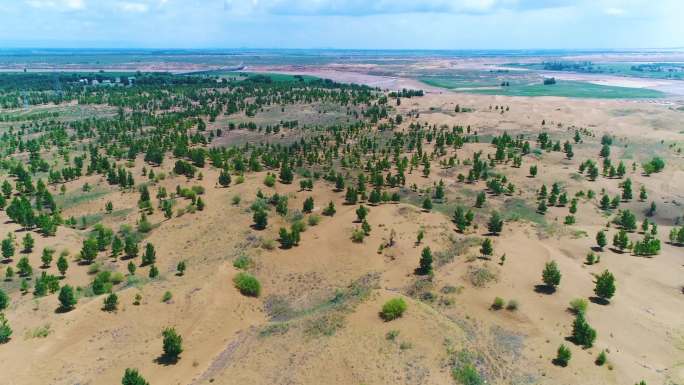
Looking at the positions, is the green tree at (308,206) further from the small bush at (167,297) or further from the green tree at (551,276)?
the green tree at (551,276)

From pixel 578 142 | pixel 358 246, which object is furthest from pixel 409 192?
A: pixel 578 142

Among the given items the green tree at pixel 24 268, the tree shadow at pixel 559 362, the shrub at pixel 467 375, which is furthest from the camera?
the green tree at pixel 24 268

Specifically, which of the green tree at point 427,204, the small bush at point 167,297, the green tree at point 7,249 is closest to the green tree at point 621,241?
the green tree at point 427,204

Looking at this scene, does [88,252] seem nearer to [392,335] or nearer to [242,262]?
[242,262]

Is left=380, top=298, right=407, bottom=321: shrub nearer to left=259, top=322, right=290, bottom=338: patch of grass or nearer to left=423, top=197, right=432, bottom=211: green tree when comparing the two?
left=259, top=322, right=290, bottom=338: patch of grass

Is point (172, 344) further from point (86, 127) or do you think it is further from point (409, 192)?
point (86, 127)

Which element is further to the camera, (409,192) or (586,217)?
(409,192)
